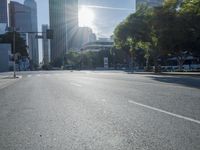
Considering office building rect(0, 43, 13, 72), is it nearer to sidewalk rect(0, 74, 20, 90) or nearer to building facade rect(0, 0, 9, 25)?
building facade rect(0, 0, 9, 25)

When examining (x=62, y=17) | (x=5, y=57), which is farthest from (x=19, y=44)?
(x=62, y=17)

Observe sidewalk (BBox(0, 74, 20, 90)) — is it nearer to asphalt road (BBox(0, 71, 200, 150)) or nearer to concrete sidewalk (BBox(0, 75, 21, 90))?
concrete sidewalk (BBox(0, 75, 21, 90))

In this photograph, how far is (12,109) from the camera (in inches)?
440

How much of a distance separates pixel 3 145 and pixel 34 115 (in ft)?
11.4

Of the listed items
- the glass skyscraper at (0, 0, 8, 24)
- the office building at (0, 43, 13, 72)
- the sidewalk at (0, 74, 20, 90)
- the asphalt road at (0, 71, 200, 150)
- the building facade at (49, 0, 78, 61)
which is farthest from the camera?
the glass skyscraper at (0, 0, 8, 24)

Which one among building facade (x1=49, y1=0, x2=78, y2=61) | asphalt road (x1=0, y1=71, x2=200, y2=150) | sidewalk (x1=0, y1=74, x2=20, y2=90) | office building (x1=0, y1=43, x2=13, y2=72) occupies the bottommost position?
sidewalk (x1=0, y1=74, x2=20, y2=90)

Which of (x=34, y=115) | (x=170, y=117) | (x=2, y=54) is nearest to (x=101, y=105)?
(x=34, y=115)

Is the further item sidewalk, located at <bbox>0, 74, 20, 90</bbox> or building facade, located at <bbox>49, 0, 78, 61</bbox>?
building facade, located at <bbox>49, 0, 78, 61</bbox>

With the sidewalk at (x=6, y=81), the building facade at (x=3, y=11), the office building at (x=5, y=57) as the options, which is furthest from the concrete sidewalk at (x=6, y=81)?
the building facade at (x=3, y=11)

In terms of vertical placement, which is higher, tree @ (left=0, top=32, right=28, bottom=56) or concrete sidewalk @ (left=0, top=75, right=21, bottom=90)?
tree @ (left=0, top=32, right=28, bottom=56)

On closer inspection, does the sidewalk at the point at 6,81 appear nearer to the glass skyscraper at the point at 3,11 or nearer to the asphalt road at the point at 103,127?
the asphalt road at the point at 103,127

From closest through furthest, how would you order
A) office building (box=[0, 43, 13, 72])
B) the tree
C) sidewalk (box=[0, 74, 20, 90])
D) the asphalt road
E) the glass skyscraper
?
the asphalt road → sidewalk (box=[0, 74, 20, 90]) → the tree → office building (box=[0, 43, 13, 72]) → the glass skyscraper

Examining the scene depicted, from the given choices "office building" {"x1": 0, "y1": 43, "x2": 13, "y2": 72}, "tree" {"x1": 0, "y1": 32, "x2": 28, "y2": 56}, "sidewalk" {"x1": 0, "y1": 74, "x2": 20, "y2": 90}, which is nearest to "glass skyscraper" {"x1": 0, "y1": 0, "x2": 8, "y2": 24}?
"tree" {"x1": 0, "y1": 32, "x2": 28, "y2": 56}

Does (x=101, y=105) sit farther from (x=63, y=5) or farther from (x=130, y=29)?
(x=63, y=5)
